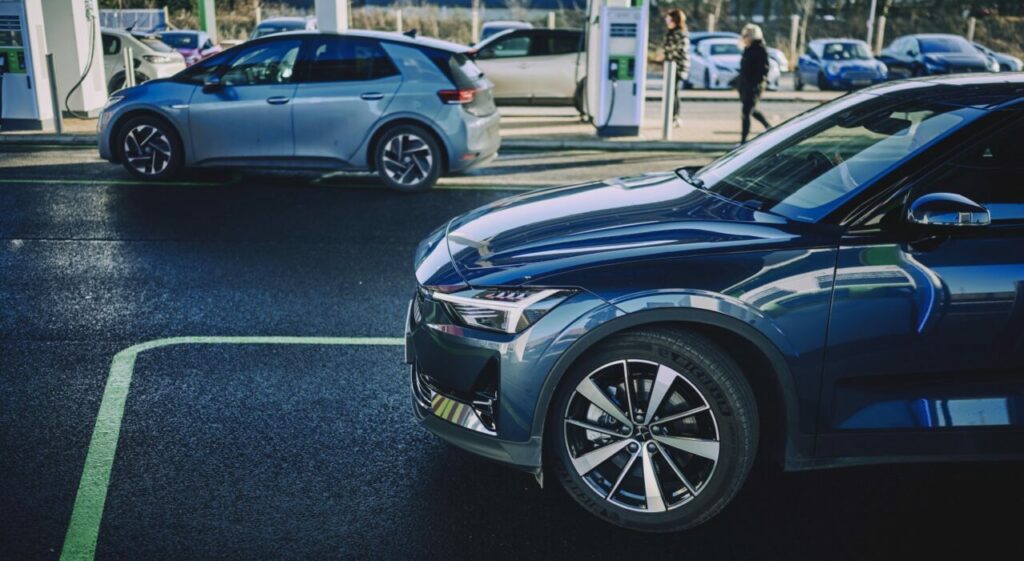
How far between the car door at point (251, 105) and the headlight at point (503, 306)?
7.40 meters

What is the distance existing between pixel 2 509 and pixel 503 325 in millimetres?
2022

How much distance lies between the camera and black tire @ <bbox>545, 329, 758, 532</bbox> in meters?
3.43

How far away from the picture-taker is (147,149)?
10.7 metres

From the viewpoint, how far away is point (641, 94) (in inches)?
598

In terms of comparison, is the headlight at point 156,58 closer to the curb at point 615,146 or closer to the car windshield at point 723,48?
the curb at point 615,146

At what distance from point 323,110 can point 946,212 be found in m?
8.00

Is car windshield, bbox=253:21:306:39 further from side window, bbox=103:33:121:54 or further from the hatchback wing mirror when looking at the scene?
the hatchback wing mirror

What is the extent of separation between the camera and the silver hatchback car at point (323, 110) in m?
10.4

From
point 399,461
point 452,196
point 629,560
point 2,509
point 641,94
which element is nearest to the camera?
point 629,560

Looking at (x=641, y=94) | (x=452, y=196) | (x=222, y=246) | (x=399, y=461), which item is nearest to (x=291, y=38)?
(x=452, y=196)

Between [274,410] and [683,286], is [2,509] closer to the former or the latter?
[274,410]

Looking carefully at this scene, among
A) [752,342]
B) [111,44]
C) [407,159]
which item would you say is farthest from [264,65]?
[111,44]

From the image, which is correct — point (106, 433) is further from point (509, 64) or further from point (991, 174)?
point (509, 64)

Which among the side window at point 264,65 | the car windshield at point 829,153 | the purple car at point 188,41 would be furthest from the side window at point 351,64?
the purple car at point 188,41
